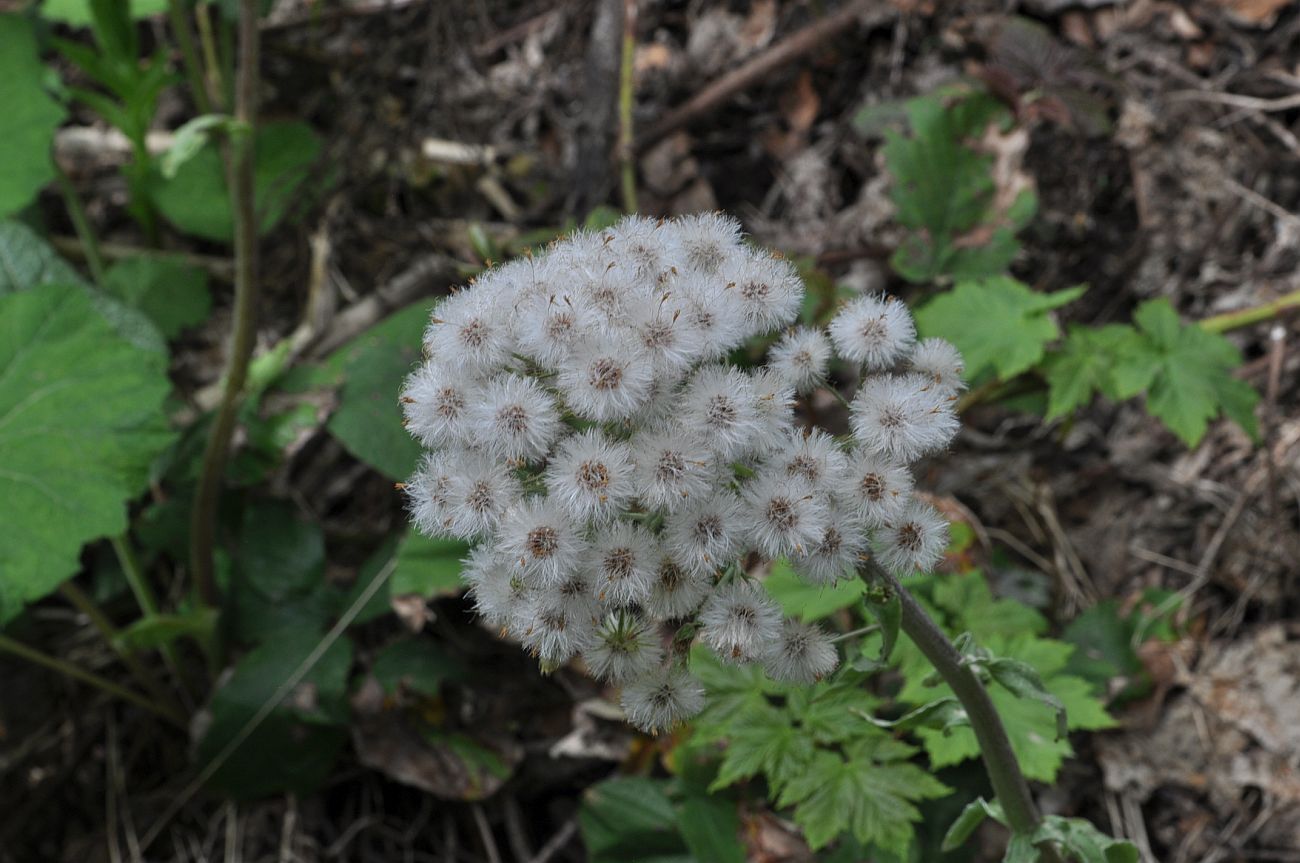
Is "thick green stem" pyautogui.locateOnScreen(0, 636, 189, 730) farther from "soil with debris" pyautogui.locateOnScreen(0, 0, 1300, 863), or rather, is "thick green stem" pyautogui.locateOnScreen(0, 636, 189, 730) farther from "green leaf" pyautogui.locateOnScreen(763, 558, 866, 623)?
"green leaf" pyautogui.locateOnScreen(763, 558, 866, 623)

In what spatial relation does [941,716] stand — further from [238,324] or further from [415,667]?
[238,324]

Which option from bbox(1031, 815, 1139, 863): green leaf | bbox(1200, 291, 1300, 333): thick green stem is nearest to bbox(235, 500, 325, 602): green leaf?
bbox(1031, 815, 1139, 863): green leaf

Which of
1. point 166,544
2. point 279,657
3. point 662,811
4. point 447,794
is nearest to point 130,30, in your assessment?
point 166,544

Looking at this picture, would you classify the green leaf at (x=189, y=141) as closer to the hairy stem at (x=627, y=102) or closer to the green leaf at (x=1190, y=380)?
the hairy stem at (x=627, y=102)

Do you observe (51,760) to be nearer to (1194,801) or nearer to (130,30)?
(130,30)

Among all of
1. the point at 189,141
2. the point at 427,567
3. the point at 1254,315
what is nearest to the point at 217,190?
the point at 189,141

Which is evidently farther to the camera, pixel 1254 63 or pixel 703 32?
pixel 703 32
